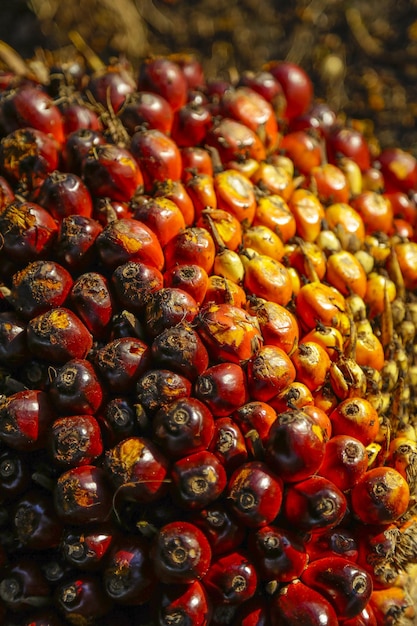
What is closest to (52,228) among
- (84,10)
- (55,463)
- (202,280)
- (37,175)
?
(37,175)

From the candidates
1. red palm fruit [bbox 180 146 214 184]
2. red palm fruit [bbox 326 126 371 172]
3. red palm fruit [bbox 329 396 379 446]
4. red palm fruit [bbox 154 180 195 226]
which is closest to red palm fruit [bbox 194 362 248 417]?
red palm fruit [bbox 329 396 379 446]

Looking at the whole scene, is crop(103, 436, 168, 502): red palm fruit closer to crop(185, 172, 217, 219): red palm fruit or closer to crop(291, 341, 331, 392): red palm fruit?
crop(291, 341, 331, 392): red palm fruit

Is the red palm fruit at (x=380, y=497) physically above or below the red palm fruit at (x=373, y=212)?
below

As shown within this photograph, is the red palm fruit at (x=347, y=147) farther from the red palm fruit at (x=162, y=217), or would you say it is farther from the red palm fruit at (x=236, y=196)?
the red palm fruit at (x=162, y=217)

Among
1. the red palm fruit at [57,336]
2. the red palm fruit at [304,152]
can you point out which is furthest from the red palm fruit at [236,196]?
the red palm fruit at [57,336]

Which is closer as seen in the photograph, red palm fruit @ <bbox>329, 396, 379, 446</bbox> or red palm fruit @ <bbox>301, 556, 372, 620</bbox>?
red palm fruit @ <bbox>301, 556, 372, 620</bbox>

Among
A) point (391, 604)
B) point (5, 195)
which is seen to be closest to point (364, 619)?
point (391, 604)

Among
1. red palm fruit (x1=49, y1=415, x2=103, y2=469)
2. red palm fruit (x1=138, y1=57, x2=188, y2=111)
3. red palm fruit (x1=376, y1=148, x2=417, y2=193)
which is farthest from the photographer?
red palm fruit (x1=376, y1=148, x2=417, y2=193)

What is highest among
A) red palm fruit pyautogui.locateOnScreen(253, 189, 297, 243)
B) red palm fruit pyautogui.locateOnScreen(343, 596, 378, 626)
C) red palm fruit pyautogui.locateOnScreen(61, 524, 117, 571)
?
red palm fruit pyautogui.locateOnScreen(253, 189, 297, 243)
